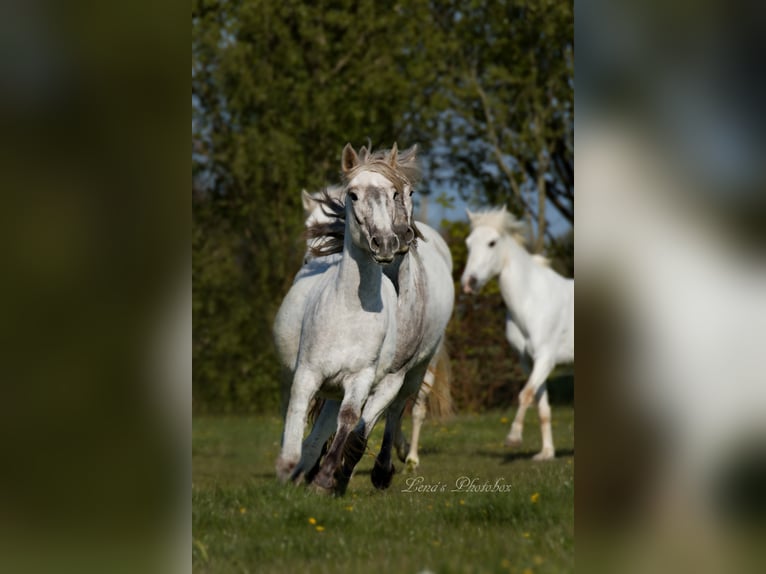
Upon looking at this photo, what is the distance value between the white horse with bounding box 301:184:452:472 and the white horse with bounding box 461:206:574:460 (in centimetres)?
107

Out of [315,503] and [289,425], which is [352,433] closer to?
[289,425]

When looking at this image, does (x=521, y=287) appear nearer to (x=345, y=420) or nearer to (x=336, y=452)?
(x=345, y=420)

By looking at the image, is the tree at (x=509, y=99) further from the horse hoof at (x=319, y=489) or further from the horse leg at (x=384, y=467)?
the horse hoof at (x=319, y=489)

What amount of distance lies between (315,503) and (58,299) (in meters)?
2.37

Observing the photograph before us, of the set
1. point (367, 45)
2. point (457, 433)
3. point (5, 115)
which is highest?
point (367, 45)

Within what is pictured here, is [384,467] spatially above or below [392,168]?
below

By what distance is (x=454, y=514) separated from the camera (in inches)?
191

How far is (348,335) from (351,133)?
9.78 metres

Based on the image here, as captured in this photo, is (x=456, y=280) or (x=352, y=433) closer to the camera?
(x=352, y=433)

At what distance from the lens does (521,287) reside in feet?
35.1

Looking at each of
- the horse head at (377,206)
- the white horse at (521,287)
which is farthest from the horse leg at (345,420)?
the white horse at (521,287)

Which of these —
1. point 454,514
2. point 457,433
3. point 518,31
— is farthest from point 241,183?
point 454,514

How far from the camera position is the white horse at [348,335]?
5.39m

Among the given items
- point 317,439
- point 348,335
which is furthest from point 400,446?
point 348,335
